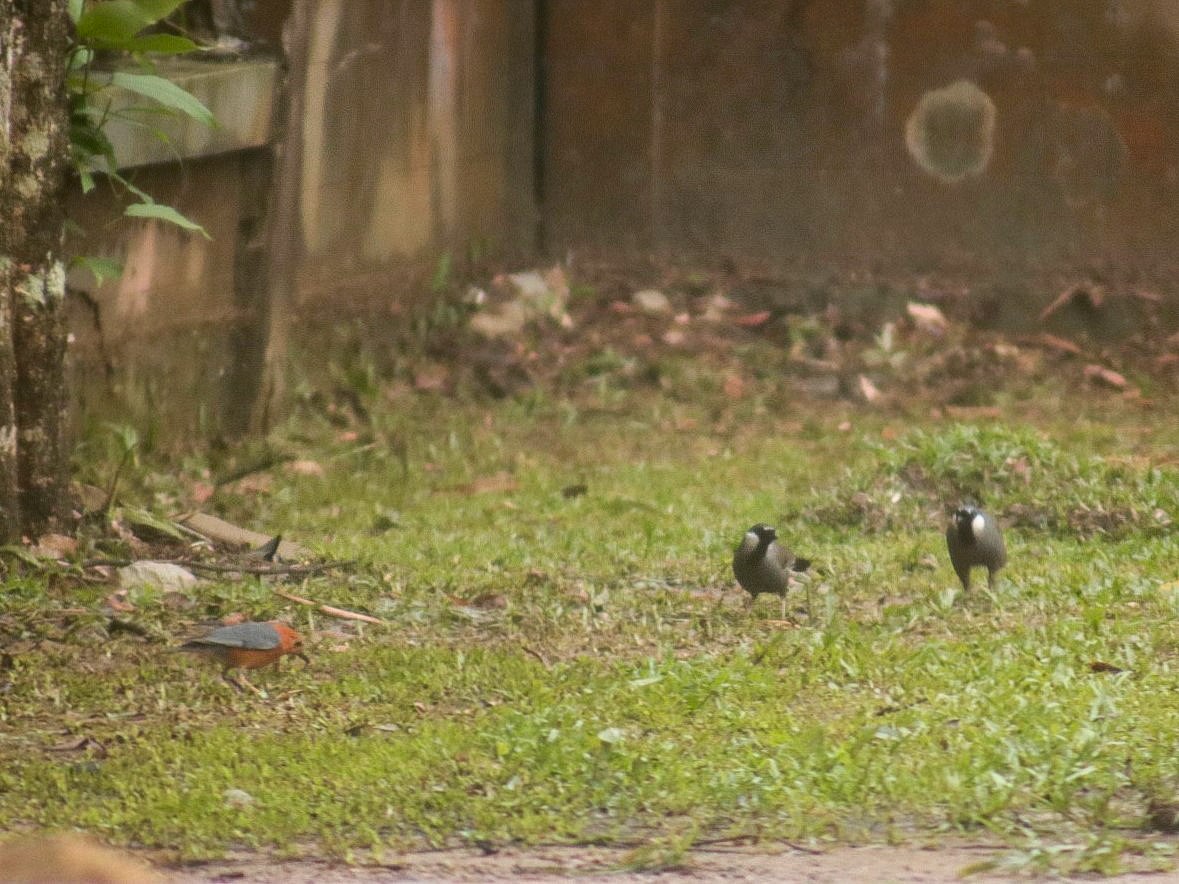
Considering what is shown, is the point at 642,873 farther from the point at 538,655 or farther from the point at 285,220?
the point at 285,220

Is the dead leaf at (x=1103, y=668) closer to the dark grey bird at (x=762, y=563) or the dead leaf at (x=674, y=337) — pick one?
the dark grey bird at (x=762, y=563)

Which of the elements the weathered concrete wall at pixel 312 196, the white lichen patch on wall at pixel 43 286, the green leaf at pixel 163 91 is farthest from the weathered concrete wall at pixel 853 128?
the white lichen patch on wall at pixel 43 286

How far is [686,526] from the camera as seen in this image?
7.95 metres

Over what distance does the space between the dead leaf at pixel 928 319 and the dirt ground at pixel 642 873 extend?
7.02 meters

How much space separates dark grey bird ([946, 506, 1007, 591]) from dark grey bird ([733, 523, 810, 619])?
55 centimetres

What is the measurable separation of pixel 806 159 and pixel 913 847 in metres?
7.65

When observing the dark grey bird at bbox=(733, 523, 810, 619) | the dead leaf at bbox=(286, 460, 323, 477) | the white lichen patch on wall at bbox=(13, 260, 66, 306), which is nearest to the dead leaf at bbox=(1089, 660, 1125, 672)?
the dark grey bird at bbox=(733, 523, 810, 619)

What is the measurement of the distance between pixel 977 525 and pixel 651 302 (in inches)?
203

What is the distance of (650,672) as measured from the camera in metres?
5.74

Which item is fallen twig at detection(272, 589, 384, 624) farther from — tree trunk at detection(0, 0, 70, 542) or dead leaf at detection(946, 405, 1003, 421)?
dead leaf at detection(946, 405, 1003, 421)

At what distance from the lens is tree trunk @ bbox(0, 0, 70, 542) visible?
21.5 ft

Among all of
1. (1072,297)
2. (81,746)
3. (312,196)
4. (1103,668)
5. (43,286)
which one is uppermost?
(312,196)

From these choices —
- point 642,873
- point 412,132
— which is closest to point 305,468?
point 412,132

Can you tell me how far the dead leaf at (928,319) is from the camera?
1123 cm
